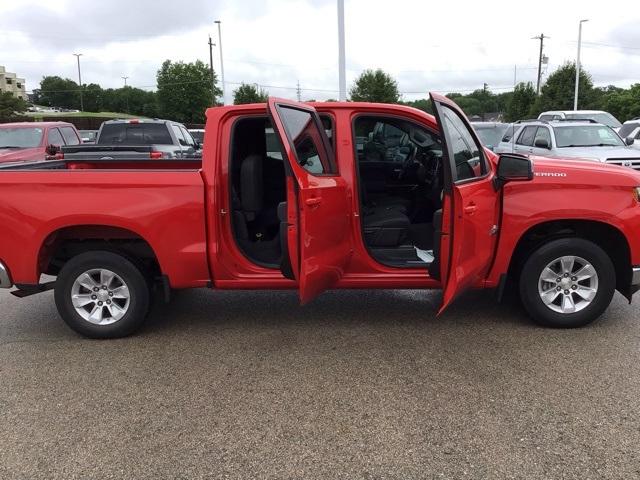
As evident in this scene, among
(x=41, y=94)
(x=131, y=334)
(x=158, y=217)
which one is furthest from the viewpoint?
(x=41, y=94)

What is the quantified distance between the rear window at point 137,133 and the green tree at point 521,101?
42.4 meters

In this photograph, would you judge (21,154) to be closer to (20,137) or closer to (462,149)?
(20,137)

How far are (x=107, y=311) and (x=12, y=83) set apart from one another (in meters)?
137

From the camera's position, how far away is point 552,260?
4.70m

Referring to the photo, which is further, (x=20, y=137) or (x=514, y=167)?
(x=20, y=137)

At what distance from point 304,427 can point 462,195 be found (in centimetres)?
188

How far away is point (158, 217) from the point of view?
450cm

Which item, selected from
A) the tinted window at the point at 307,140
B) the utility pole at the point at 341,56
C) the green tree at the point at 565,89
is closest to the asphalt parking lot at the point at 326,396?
the tinted window at the point at 307,140

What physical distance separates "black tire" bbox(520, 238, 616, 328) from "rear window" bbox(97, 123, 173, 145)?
34.7ft

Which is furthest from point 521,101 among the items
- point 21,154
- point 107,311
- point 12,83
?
point 12,83

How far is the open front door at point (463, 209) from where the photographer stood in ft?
13.3

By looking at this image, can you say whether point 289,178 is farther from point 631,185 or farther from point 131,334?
point 631,185

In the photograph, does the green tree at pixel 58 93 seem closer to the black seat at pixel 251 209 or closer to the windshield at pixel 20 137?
the windshield at pixel 20 137

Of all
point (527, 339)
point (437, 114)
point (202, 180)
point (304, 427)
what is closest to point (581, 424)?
point (527, 339)
